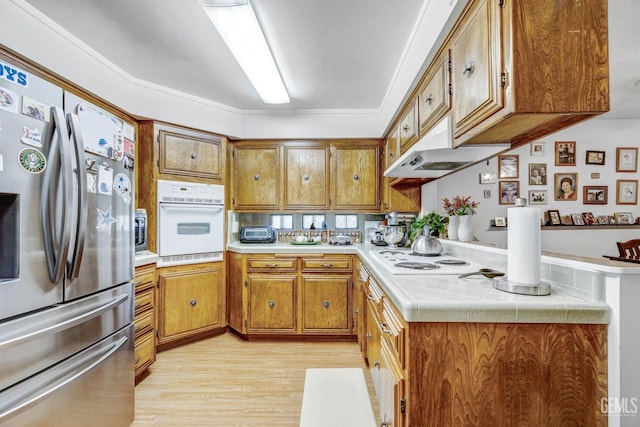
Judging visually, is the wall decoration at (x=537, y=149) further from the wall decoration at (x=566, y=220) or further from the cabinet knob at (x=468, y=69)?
the cabinet knob at (x=468, y=69)

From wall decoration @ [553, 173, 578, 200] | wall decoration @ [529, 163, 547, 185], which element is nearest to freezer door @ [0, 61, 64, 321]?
wall decoration @ [529, 163, 547, 185]

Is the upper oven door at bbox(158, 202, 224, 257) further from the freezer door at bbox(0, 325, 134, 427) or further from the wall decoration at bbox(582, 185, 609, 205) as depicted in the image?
the wall decoration at bbox(582, 185, 609, 205)

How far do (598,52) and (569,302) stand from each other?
2.74 ft

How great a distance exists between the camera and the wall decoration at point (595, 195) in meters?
3.39

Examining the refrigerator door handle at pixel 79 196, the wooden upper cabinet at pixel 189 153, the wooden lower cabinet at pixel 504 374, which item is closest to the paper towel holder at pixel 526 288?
the wooden lower cabinet at pixel 504 374

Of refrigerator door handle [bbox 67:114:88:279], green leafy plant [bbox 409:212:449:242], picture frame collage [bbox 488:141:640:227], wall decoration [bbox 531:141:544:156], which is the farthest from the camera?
wall decoration [bbox 531:141:544:156]

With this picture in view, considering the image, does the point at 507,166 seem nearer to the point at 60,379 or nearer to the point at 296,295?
the point at 296,295

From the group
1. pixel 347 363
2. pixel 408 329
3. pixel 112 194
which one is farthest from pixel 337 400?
pixel 112 194

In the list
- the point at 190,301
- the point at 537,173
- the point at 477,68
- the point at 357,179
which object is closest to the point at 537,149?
the point at 537,173

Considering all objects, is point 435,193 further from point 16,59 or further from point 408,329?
point 16,59

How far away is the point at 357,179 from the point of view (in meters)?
3.15

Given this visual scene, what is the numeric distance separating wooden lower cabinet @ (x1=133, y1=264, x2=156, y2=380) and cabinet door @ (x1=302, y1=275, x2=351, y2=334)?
4.22 feet

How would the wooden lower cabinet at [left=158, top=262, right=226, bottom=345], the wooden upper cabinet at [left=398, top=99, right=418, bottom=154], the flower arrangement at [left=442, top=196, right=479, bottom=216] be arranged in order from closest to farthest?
the wooden upper cabinet at [left=398, top=99, right=418, bottom=154] → the flower arrangement at [left=442, top=196, right=479, bottom=216] → the wooden lower cabinet at [left=158, top=262, right=226, bottom=345]

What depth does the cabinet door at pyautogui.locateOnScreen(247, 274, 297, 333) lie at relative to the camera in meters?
2.81
